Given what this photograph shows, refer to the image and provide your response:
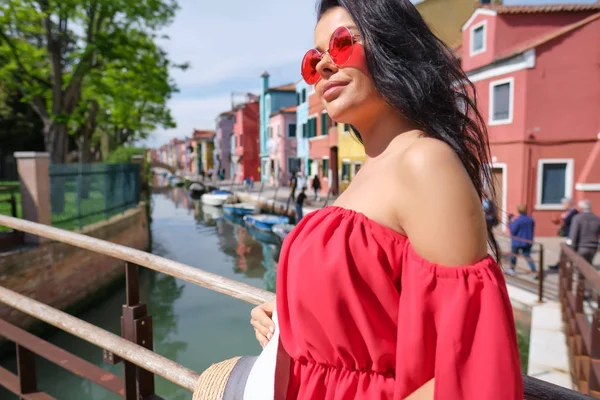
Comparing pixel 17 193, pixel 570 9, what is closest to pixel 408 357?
pixel 17 193

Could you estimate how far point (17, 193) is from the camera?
806cm

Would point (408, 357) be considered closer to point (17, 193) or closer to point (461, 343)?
point (461, 343)

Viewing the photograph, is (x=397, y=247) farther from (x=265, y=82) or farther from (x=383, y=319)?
(x=265, y=82)

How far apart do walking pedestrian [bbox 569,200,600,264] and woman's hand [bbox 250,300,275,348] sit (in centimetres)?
775

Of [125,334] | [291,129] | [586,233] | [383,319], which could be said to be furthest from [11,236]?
[291,129]

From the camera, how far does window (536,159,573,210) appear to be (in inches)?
512

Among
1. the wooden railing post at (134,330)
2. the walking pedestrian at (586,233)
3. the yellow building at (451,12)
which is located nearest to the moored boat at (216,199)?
the yellow building at (451,12)

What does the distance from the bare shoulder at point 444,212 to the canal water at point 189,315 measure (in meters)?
6.56

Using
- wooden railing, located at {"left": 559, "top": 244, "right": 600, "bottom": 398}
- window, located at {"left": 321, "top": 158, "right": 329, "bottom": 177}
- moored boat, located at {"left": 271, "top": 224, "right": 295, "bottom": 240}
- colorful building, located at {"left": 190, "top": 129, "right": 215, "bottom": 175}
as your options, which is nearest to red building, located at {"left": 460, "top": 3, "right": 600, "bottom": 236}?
wooden railing, located at {"left": 559, "top": 244, "right": 600, "bottom": 398}

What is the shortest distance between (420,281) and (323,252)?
7.9 inches

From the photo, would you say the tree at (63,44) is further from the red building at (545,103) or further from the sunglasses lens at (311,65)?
the sunglasses lens at (311,65)

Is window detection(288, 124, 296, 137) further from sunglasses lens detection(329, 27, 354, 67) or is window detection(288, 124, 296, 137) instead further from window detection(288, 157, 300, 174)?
sunglasses lens detection(329, 27, 354, 67)

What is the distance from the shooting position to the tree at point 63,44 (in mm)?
12570

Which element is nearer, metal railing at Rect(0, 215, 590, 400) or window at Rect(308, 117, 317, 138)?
metal railing at Rect(0, 215, 590, 400)
